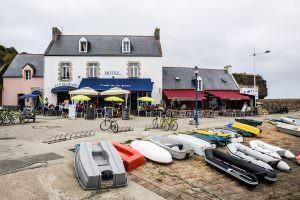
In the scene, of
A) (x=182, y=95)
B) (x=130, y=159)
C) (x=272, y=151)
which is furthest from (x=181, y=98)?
(x=130, y=159)

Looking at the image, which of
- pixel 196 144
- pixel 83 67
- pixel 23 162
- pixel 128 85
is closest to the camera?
pixel 23 162

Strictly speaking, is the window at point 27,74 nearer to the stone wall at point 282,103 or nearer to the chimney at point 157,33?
the chimney at point 157,33

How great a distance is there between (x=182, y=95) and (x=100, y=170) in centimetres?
2011

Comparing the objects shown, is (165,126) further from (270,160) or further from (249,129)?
(270,160)

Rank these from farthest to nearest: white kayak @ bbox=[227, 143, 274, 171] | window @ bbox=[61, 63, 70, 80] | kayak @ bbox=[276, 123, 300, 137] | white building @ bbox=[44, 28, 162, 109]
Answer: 1. window @ bbox=[61, 63, 70, 80]
2. white building @ bbox=[44, 28, 162, 109]
3. kayak @ bbox=[276, 123, 300, 137]
4. white kayak @ bbox=[227, 143, 274, 171]

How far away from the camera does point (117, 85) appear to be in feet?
80.1

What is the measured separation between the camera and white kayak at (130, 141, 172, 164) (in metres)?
8.48

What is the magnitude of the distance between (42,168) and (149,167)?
319 centimetres

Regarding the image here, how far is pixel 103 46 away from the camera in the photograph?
2662 cm

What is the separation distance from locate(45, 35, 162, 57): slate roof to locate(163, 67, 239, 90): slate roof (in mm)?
3765

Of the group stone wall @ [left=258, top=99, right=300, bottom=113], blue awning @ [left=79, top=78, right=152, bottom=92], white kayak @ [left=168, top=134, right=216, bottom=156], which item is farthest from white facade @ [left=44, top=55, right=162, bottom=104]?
stone wall @ [left=258, top=99, right=300, bottom=113]

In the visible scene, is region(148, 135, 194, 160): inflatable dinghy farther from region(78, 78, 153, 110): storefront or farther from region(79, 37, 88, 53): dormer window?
region(79, 37, 88, 53): dormer window

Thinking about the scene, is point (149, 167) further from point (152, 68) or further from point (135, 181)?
point (152, 68)

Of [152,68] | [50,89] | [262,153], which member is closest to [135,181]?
[262,153]
